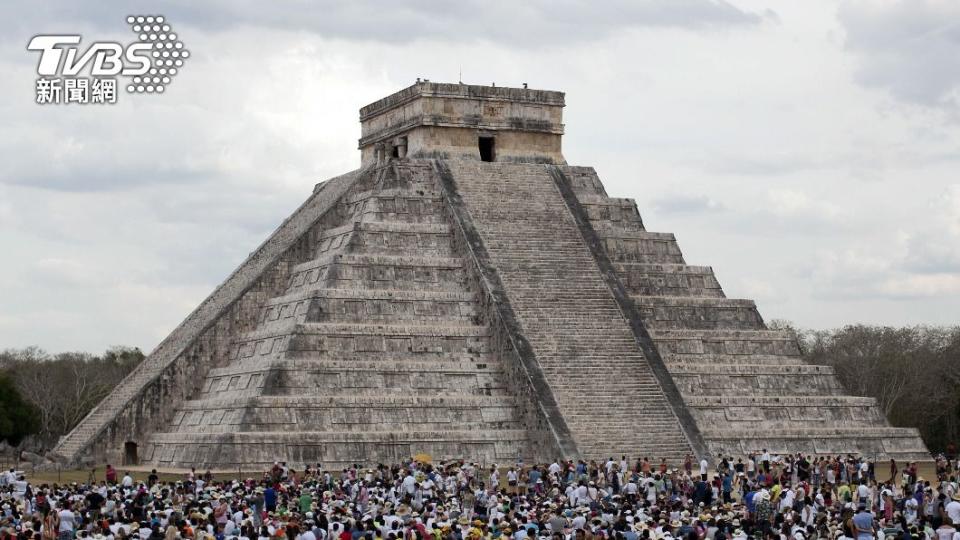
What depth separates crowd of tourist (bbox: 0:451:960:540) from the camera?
70.3 feet

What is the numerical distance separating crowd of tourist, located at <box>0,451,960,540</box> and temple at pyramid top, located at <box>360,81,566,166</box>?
10951 mm

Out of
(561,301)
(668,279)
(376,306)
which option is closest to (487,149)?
(668,279)

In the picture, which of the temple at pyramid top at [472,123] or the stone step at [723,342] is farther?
the temple at pyramid top at [472,123]

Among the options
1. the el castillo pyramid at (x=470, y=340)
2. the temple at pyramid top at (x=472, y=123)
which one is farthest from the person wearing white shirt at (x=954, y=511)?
the temple at pyramid top at (x=472, y=123)

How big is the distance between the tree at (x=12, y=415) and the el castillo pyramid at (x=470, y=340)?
34.9 feet

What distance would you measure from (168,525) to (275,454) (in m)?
12.6

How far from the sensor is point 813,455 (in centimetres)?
3850

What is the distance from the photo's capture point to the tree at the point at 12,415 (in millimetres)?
51750

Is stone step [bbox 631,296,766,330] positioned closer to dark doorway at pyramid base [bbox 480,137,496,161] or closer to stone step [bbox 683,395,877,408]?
stone step [bbox 683,395,877,408]

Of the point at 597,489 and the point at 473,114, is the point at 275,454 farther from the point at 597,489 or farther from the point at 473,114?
the point at 473,114

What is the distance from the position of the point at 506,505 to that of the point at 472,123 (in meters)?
20.0

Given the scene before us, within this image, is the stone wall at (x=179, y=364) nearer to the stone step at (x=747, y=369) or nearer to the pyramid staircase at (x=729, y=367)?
the pyramid staircase at (x=729, y=367)

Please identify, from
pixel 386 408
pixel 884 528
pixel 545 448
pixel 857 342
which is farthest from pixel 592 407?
pixel 857 342

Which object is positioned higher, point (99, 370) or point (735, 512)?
point (99, 370)
